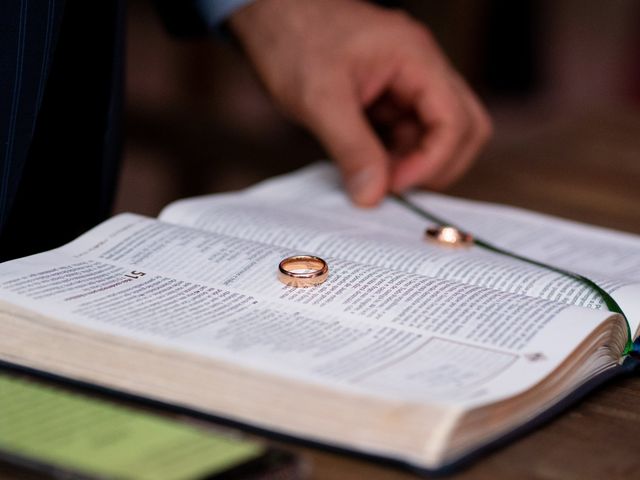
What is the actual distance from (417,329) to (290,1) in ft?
1.98

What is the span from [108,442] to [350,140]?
26.5 inches

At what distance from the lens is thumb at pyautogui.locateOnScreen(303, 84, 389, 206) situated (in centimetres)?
107

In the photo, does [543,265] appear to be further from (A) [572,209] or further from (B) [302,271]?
(A) [572,209]

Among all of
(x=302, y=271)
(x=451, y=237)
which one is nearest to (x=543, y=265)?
(x=451, y=237)

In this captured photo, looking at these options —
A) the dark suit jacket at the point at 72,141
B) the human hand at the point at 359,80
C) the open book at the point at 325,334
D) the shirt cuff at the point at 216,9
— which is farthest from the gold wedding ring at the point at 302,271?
the shirt cuff at the point at 216,9

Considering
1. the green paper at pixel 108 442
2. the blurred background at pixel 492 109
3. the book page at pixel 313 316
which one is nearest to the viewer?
the green paper at pixel 108 442

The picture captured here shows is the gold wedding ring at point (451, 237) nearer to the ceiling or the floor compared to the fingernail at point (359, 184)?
nearer to the ceiling

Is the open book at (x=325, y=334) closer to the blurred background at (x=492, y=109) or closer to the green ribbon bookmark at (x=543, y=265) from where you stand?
the green ribbon bookmark at (x=543, y=265)

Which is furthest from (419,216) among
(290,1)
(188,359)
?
(188,359)

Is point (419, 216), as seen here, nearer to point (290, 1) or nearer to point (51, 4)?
point (290, 1)

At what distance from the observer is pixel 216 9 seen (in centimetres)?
117

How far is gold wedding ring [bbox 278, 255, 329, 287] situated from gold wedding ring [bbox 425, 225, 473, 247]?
8.3 inches

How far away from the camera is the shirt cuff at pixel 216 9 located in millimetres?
1157

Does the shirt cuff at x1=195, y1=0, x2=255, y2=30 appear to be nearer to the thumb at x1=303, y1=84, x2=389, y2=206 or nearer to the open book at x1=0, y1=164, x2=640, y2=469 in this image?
the thumb at x1=303, y1=84, x2=389, y2=206
